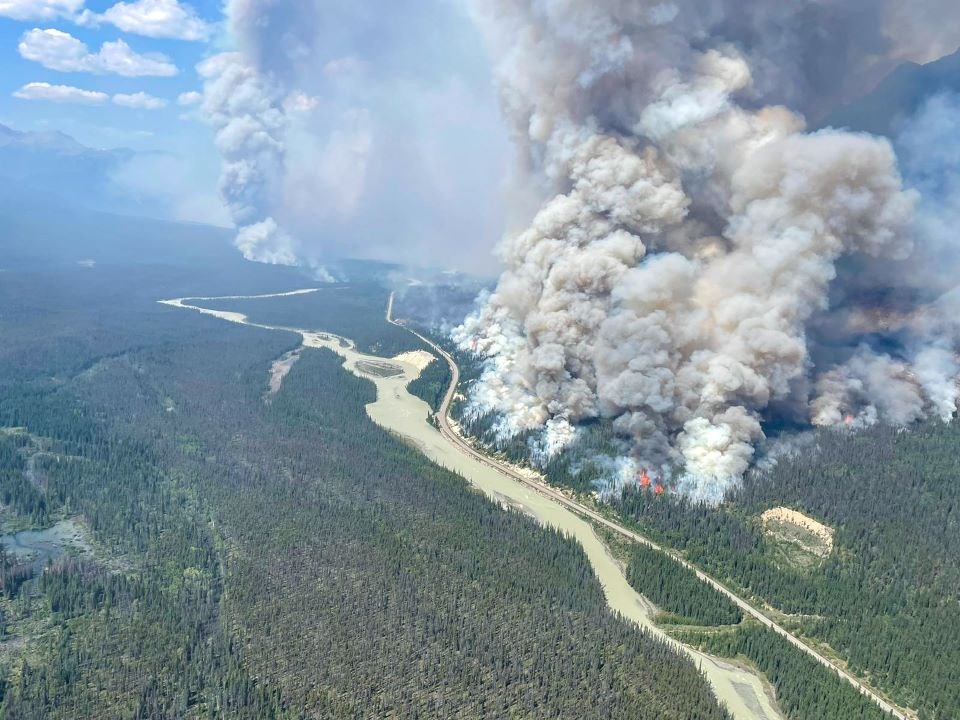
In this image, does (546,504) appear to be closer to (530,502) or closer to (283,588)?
(530,502)

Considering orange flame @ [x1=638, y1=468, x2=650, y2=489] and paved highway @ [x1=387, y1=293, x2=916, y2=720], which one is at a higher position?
orange flame @ [x1=638, y1=468, x2=650, y2=489]

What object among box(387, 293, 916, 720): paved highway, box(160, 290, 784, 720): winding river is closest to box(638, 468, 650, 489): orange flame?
box(387, 293, 916, 720): paved highway

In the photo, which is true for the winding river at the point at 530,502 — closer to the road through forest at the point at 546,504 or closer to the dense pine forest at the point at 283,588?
the road through forest at the point at 546,504

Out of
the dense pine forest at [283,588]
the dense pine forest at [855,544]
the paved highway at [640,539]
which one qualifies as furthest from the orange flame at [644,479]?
the dense pine forest at [283,588]

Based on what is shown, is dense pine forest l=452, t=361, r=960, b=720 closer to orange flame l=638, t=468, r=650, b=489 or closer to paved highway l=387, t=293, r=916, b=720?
paved highway l=387, t=293, r=916, b=720

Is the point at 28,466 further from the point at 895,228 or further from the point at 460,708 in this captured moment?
the point at 895,228

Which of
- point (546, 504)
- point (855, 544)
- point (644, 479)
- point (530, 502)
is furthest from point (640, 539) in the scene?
point (855, 544)
